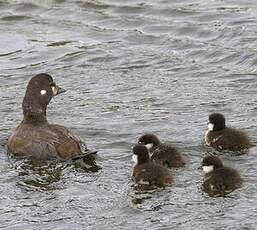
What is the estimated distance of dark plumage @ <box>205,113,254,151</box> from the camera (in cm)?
882

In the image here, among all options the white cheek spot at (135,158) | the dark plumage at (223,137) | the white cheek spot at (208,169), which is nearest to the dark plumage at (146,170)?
the white cheek spot at (135,158)

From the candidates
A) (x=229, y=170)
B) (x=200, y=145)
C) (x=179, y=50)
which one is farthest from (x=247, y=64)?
(x=229, y=170)

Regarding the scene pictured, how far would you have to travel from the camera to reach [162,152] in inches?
336

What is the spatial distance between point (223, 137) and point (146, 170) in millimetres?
1413

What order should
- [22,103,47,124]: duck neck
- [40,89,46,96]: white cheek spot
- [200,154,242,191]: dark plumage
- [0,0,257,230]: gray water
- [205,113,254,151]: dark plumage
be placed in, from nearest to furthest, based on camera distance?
1. [0,0,257,230]: gray water
2. [200,154,242,191]: dark plumage
3. [205,113,254,151]: dark plumage
4. [22,103,47,124]: duck neck
5. [40,89,46,96]: white cheek spot

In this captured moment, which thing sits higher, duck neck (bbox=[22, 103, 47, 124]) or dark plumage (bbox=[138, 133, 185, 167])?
duck neck (bbox=[22, 103, 47, 124])

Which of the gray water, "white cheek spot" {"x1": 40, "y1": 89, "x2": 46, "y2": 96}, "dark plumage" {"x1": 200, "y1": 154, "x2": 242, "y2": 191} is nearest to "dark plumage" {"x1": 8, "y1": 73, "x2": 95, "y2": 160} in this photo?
"white cheek spot" {"x1": 40, "y1": 89, "x2": 46, "y2": 96}

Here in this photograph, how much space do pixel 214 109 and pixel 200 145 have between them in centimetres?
136

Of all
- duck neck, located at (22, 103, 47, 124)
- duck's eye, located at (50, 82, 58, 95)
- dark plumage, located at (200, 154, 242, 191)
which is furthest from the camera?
duck's eye, located at (50, 82, 58, 95)

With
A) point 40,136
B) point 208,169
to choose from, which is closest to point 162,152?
point 208,169

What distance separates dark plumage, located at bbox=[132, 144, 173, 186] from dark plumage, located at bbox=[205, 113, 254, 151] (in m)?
1.07

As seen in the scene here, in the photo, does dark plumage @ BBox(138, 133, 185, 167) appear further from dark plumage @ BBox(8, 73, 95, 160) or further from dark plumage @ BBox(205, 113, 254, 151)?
dark plumage @ BBox(8, 73, 95, 160)

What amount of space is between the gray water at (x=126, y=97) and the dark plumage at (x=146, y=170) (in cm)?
11

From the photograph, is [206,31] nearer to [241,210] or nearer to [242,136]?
[242,136]
